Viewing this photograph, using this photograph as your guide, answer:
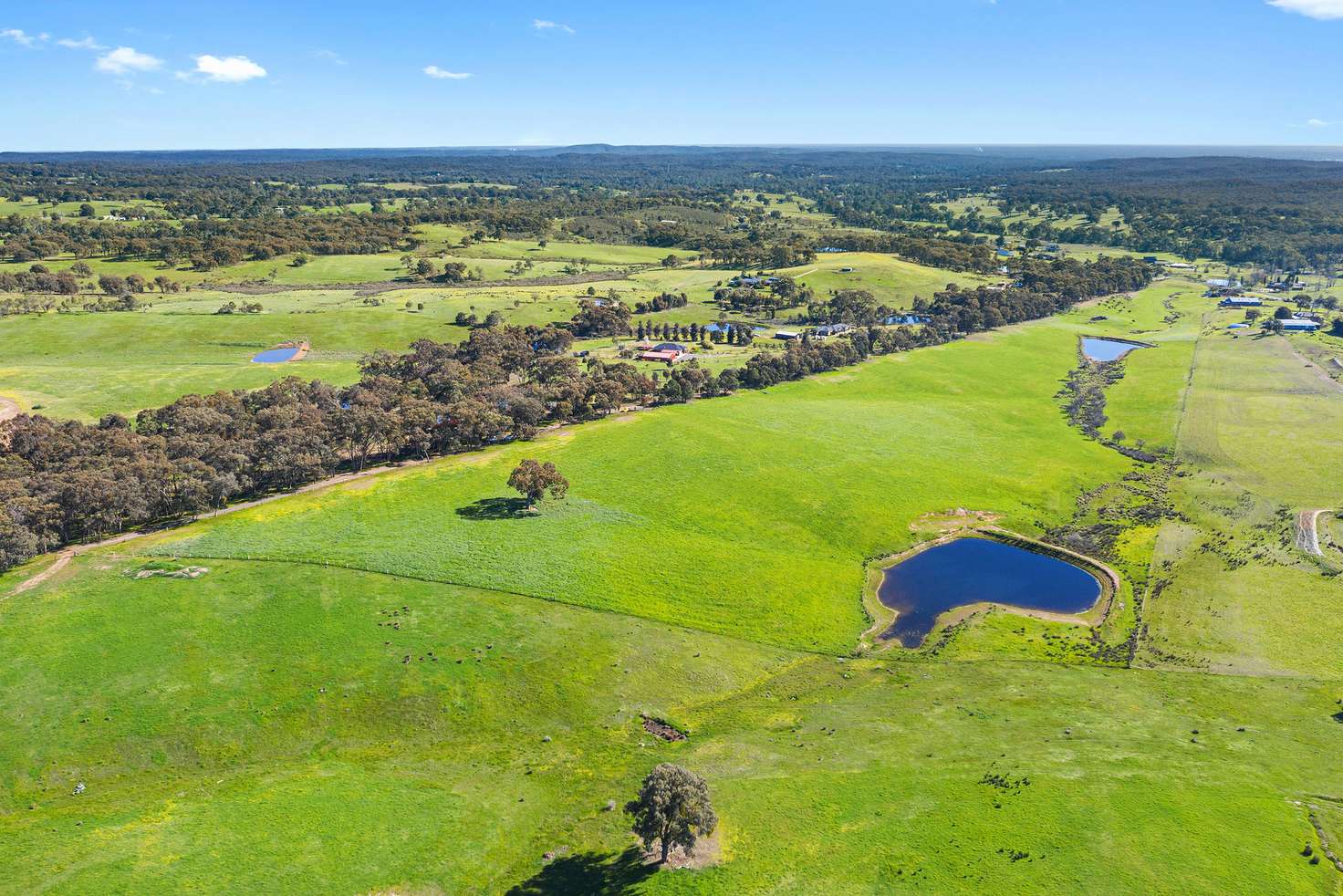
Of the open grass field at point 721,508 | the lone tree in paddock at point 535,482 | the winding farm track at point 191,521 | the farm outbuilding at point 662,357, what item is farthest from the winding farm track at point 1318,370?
the winding farm track at point 191,521

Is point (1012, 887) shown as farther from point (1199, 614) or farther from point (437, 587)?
point (437, 587)

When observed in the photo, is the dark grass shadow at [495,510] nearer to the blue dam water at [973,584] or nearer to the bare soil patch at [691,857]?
the blue dam water at [973,584]

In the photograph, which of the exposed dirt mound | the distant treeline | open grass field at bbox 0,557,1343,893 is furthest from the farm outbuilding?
the exposed dirt mound

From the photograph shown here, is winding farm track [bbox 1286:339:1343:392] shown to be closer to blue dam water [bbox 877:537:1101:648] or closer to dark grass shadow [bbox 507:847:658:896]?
blue dam water [bbox 877:537:1101:648]

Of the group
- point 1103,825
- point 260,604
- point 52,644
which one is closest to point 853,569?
point 1103,825

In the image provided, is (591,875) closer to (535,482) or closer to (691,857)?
(691,857)
